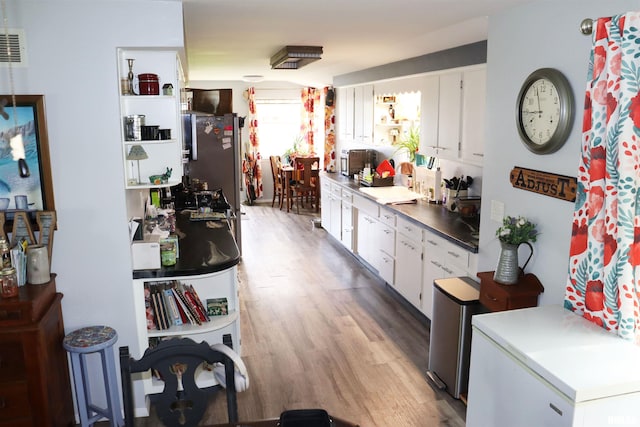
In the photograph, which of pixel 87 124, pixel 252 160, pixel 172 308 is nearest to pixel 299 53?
pixel 87 124

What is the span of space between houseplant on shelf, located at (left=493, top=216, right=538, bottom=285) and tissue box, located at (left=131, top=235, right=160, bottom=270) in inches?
78.4

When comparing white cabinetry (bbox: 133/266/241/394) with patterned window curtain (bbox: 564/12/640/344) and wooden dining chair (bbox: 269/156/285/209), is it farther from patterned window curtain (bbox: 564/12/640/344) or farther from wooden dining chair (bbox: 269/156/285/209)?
wooden dining chair (bbox: 269/156/285/209)

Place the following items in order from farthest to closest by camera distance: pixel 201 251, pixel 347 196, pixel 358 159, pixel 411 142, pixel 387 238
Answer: pixel 358 159, pixel 347 196, pixel 411 142, pixel 387 238, pixel 201 251

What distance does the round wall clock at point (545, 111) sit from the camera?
8.59ft

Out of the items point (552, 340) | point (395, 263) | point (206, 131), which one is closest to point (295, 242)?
point (206, 131)

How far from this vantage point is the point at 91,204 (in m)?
2.92

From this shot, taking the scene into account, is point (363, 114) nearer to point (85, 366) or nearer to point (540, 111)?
point (540, 111)

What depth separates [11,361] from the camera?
254 cm

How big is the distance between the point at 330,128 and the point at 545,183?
5.78m

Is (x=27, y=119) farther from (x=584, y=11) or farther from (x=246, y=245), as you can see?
(x=246, y=245)

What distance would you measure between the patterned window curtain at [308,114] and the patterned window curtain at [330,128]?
1327mm

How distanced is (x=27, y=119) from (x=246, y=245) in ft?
15.0

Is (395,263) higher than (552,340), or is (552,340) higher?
(552,340)

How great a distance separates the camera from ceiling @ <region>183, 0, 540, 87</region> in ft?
9.60
